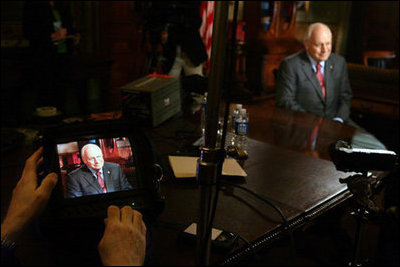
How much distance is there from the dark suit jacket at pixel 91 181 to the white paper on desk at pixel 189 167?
0.35 metres

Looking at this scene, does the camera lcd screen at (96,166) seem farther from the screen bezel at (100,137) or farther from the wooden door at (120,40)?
the wooden door at (120,40)

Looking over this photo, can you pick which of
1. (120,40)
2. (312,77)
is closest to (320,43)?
(312,77)

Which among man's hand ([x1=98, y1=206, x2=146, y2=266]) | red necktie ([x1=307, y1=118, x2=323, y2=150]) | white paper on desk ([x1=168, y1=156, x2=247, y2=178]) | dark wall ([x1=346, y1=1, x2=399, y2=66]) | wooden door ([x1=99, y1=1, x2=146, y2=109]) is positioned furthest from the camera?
dark wall ([x1=346, y1=1, x2=399, y2=66])

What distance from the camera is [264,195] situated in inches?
50.4

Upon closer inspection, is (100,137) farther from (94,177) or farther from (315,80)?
(315,80)

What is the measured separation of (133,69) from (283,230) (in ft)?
16.0

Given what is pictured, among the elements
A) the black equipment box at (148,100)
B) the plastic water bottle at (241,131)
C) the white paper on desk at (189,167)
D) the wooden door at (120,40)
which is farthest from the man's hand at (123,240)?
the wooden door at (120,40)

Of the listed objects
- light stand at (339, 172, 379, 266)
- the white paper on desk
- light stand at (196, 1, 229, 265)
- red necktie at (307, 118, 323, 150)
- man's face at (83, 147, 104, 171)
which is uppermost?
light stand at (196, 1, 229, 265)

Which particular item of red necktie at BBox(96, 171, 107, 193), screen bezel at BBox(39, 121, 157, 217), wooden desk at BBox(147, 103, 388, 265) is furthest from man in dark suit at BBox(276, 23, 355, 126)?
red necktie at BBox(96, 171, 107, 193)

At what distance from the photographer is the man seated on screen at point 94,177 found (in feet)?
3.24

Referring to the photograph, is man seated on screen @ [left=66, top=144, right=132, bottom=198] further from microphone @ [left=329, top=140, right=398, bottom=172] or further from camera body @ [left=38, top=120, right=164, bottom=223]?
microphone @ [left=329, top=140, right=398, bottom=172]

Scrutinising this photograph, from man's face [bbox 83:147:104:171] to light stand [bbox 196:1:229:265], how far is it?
1.42 ft

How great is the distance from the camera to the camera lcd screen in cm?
99

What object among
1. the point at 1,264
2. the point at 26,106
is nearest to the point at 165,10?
the point at 26,106
